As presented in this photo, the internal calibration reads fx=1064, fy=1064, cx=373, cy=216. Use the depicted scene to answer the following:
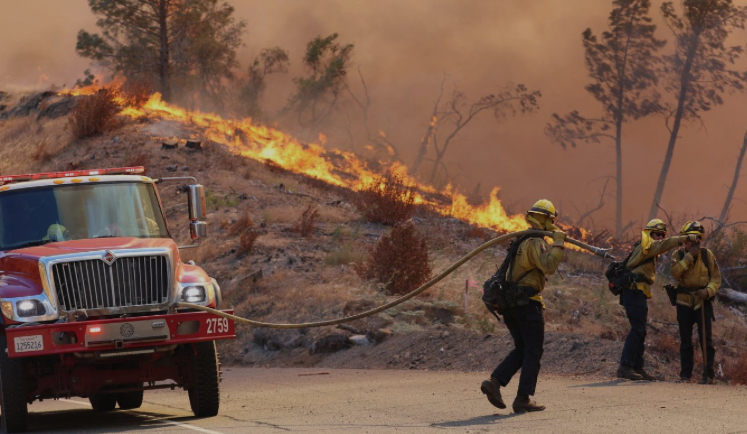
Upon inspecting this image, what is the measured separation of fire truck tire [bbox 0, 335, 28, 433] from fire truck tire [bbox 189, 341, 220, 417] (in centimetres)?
163

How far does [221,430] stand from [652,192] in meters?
58.2

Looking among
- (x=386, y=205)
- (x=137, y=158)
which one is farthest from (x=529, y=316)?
(x=137, y=158)

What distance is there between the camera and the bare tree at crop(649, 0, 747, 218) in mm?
50750

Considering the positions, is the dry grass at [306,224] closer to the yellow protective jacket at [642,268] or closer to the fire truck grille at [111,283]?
the yellow protective jacket at [642,268]

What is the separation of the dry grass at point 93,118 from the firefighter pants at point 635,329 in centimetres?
2780

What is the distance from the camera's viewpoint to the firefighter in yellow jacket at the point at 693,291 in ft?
42.9

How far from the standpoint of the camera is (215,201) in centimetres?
3083

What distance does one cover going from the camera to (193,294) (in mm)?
10602

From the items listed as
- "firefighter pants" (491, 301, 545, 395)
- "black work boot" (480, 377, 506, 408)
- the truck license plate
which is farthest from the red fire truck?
"firefighter pants" (491, 301, 545, 395)

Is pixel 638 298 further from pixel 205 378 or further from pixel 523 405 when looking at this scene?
pixel 205 378

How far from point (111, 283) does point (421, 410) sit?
335 cm

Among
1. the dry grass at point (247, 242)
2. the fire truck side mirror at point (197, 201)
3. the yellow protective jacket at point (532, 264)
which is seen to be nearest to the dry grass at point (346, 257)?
the dry grass at point (247, 242)

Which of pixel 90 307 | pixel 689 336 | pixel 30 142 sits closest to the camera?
pixel 90 307

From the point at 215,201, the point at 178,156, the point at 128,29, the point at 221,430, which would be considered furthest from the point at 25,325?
the point at 128,29
